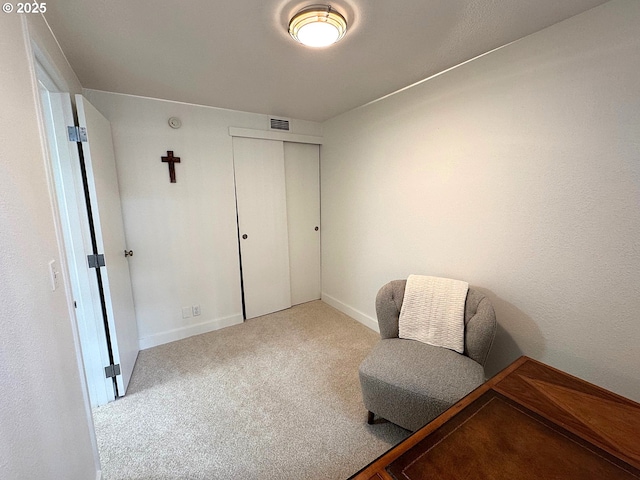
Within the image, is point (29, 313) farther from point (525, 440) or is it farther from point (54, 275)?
point (525, 440)

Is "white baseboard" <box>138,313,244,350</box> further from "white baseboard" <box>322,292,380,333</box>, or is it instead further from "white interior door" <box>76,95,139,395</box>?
"white baseboard" <box>322,292,380,333</box>

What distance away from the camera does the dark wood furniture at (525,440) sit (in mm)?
821

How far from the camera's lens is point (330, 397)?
1930mm

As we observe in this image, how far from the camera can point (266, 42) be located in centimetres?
153

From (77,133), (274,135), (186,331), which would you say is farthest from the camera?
(274,135)

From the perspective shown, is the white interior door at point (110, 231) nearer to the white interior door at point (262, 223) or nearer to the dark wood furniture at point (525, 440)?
the white interior door at point (262, 223)

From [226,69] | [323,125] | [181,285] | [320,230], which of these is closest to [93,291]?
[181,285]

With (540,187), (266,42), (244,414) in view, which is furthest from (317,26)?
(244,414)

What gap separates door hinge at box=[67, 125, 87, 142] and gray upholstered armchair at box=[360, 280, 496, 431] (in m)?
2.27

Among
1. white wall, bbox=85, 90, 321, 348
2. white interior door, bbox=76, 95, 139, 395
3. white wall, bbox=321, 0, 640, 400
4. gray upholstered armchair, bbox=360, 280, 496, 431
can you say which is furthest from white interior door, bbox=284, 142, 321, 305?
gray upholstered armchair, bbox=360, 280, 496, 431

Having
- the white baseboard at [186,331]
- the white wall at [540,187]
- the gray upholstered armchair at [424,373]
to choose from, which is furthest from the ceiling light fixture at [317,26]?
the white baseboard at [186,331]

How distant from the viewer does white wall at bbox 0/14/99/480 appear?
72 cm

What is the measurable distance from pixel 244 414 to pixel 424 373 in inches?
48.3

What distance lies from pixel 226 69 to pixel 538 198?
87.2 inches
